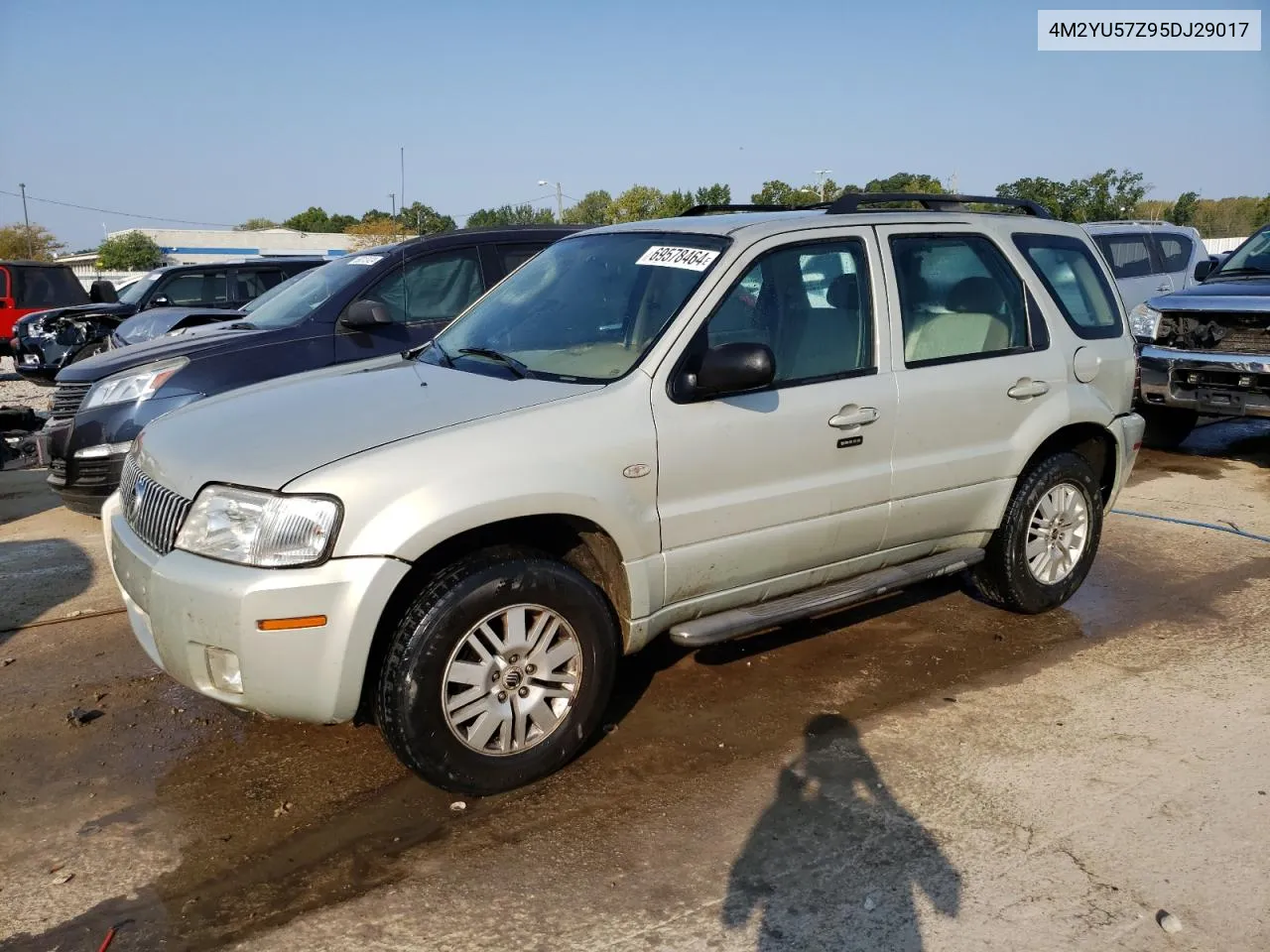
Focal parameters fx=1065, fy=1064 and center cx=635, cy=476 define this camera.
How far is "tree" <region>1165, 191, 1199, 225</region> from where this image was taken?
49.8 meters

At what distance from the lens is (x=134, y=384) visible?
6.31m

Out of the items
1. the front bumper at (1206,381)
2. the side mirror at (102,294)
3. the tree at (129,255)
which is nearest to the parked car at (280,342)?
the front bumper at (1206,381)

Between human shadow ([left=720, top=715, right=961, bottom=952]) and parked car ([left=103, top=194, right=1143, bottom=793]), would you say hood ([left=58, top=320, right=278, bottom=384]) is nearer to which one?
parked car ([left=103, top=194, right=1143, bottom=793])

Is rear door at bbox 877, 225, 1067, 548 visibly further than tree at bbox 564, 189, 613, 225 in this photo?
No

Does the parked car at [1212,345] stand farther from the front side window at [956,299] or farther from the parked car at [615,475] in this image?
the front side window at [956,299]

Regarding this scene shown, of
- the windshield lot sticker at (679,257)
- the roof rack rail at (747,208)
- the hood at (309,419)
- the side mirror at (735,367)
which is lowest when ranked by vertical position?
the hood at (309,419)

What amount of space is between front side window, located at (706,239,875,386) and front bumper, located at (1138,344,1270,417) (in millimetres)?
5138

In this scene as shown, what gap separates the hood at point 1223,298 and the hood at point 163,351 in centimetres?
708

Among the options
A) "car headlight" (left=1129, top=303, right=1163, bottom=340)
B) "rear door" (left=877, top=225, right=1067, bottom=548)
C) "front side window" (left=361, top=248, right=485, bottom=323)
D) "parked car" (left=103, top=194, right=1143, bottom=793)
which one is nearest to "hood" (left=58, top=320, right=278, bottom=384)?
"front side window" (left=361, top=248, right=485, bottom=323)

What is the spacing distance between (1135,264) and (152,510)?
38.5ft

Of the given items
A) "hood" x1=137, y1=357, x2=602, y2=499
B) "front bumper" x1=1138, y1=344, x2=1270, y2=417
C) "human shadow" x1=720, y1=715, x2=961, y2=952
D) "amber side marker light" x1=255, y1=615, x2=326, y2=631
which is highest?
"hood" x1=137, y1=357, x2=602, y2=499

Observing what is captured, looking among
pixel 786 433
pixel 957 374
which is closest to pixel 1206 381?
pixel 957 374

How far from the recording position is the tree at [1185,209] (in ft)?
164

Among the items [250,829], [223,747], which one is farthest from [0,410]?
[250,829]
